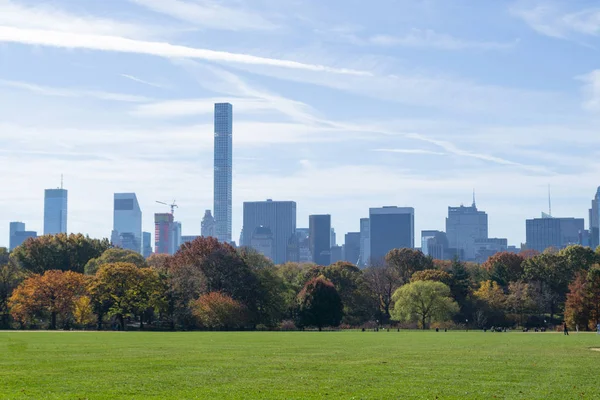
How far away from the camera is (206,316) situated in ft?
326

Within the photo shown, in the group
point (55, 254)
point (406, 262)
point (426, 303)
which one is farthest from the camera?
point (406, 262)

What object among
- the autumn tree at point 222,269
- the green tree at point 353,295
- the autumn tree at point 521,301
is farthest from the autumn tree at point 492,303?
the autumn tree at point 222,269

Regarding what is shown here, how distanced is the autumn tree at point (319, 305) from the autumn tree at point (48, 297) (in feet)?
95.5

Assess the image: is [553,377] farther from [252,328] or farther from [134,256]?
[134,256]

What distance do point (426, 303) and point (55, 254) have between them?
5589 centimetres

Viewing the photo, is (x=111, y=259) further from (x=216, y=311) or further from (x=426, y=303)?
(x=426, y=303)

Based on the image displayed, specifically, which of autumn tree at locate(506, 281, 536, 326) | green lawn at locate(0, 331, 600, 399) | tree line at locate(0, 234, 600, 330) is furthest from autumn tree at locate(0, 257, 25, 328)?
autumn tree at locate(506, 281, 536, 326)

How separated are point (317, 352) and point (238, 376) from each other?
607 inches

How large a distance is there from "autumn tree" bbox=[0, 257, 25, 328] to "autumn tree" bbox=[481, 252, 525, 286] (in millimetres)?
77059

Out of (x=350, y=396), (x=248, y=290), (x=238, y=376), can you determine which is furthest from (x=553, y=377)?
(x=248, y=290)

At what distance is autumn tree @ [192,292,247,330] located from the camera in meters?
99.6

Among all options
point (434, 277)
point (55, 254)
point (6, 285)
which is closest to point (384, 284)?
point (434, 277)

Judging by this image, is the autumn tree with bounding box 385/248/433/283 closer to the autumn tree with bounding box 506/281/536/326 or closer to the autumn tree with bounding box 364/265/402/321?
the autumn tree with bounding box 364/265/402/321

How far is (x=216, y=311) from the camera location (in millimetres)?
99688
